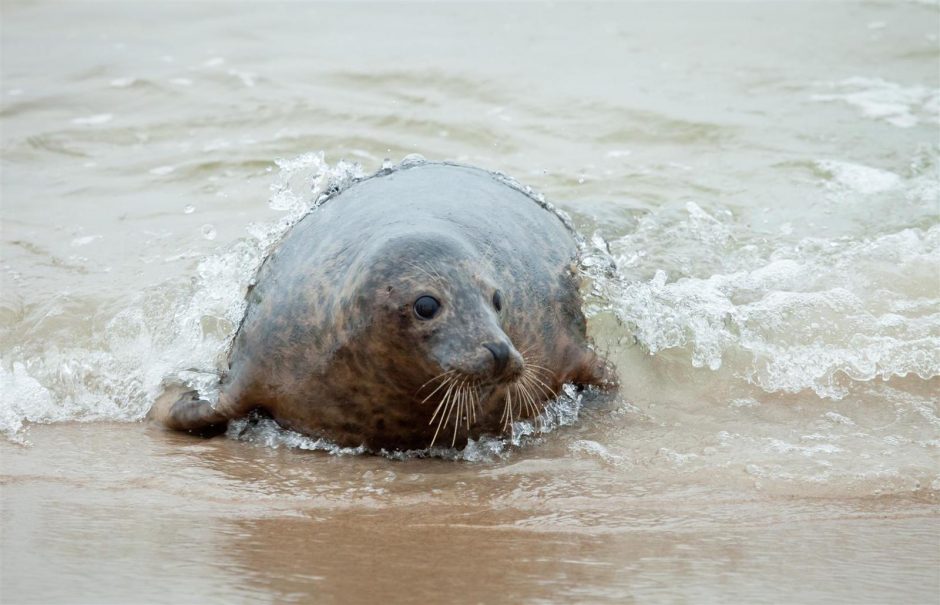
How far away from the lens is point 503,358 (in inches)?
171

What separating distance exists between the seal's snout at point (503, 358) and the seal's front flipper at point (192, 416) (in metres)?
1.38

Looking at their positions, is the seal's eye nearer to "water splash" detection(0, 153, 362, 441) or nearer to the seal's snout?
the seal's snout

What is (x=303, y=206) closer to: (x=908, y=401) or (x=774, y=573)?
(x=908, y=401)

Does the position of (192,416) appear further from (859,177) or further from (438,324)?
(859,177)

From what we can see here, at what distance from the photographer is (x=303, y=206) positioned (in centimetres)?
657

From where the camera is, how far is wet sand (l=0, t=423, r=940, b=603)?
3.40m

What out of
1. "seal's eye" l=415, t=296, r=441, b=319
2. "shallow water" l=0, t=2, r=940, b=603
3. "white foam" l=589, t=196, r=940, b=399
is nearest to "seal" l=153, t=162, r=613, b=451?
"seal's eye" l=415, t=296, r=441, b=319

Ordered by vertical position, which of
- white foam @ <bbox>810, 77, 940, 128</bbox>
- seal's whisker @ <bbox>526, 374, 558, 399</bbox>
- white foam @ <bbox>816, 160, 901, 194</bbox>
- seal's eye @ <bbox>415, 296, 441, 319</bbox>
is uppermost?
white foam @ <bbox>810, 77, 940, 128</bbox>

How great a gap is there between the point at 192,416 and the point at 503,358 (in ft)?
5.10

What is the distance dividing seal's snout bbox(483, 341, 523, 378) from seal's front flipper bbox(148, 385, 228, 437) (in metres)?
1.38

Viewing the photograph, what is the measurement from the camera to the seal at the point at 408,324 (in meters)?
4.48

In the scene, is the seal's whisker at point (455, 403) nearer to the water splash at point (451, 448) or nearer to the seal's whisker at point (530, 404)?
the water splash at point (451, 448)

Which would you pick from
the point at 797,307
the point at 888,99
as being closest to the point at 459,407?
the point at 797,307

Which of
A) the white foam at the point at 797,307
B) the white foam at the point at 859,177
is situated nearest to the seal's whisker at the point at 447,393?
the white foam at the point at 797,307
